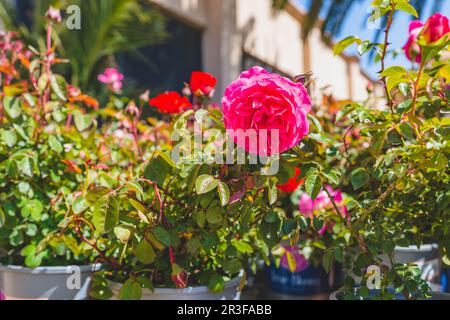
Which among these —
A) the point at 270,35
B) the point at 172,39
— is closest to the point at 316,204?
the point at 172,39

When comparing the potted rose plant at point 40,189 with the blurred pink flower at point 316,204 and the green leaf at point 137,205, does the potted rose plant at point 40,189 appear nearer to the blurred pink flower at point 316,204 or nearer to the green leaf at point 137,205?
the green leaf at point 137,205

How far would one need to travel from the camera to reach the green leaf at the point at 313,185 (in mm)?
640

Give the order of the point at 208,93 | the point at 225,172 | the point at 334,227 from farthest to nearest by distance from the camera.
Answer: the point at 334,227
the point at 208,93
the point at 225,172

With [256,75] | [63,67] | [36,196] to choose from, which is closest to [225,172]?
[256,75]

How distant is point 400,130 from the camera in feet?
2.17

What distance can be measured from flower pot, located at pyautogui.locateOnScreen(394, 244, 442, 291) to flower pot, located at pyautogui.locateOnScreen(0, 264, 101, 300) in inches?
21.8

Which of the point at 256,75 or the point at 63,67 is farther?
the point at 63,67

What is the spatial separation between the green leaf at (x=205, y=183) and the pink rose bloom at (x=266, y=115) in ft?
0.21

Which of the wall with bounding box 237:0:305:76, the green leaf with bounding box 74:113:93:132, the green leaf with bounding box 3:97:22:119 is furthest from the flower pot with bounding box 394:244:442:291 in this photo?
the wall with bounding box 237:0:305:76

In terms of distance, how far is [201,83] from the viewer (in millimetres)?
829

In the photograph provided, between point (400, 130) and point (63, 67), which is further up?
point (63, 67)
